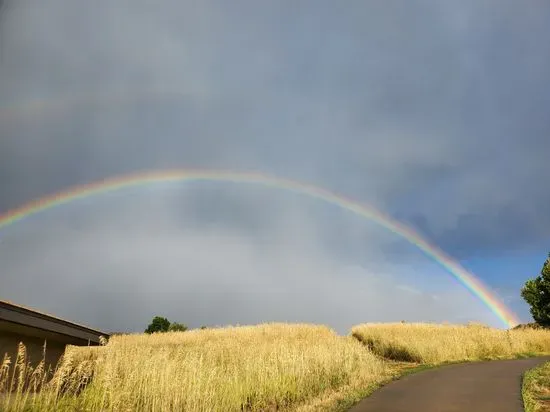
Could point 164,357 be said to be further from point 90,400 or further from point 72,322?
point 72,322

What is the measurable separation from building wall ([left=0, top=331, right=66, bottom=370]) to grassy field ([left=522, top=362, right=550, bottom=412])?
11.1 m

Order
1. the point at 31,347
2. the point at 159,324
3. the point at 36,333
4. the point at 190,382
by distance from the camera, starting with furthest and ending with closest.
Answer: the point at 159,324, the point at 31,347, the point at 36,333, the point at 190,382

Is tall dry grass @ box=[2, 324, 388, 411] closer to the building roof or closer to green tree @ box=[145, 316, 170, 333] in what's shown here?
the building roof

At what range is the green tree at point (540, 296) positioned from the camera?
44.7m

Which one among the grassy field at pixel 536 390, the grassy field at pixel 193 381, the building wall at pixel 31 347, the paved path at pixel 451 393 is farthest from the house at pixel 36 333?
the grassy field at pixel 536 390

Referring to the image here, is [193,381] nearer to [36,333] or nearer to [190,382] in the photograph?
[190,382]

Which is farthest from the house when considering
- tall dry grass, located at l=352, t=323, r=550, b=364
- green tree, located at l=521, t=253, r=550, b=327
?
green tree, located at l=521, t=253, r=550, b=327

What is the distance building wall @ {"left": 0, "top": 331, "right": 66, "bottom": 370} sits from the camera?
461 inches

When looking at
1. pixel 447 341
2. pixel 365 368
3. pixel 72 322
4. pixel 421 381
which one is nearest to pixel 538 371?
pixel 421 381

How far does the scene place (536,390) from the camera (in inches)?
492

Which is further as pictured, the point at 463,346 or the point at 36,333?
the point at 463,346

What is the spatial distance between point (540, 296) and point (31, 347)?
154ft

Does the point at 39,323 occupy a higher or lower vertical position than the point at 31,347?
higher

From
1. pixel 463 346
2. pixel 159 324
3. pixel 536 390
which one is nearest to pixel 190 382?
pixel 536 390
